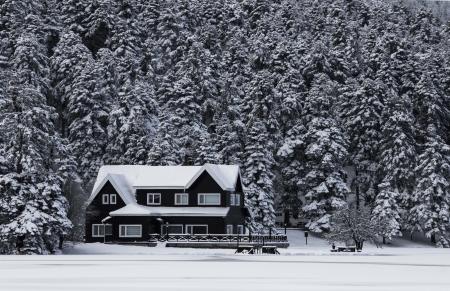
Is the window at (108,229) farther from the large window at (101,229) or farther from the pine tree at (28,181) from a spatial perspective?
the pine tree at (28,181)

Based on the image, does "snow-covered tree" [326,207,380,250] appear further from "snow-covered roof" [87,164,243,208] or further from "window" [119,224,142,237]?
"window" [119,224,142,237]

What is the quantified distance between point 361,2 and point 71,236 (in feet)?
343

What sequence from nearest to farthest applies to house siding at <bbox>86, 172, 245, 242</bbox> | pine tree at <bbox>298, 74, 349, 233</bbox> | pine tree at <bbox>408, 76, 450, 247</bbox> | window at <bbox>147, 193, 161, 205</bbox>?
house siding at <bbox>86, 172, 245, 242</bbox> → window at <bbox>147, 193, 161, 205</bbox> → pine tree at <bbox>408, 76, 450, 247</bbox> → pine tree at <bbox>298, 74, 349, 233</bbox>

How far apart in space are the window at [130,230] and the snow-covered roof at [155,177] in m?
2.53

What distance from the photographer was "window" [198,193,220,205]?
79.8 m

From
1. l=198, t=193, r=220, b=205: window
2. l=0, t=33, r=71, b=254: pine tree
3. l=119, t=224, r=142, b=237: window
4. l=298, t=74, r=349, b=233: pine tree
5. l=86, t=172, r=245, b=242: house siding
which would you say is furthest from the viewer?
l=298, t=74, r=349, b=233: pine tree

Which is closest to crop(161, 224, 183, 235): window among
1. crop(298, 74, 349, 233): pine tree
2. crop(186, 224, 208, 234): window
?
crop(186, 224, 208, 234): window

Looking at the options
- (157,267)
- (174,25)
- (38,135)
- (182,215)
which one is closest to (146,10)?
(174,25)

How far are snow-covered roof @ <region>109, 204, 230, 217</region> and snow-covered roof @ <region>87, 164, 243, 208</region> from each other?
1.31 m

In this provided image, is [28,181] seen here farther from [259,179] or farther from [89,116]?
[259,179]

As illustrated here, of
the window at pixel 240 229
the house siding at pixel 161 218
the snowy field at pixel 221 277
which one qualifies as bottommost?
the snowy field at pixel 221 277

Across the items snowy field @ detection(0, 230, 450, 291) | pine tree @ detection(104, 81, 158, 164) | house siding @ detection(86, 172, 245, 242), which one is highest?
pine tree @ detection(104, 81, 158, 164)

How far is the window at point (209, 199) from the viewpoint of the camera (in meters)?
79.8

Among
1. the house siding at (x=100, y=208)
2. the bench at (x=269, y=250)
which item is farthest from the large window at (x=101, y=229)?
the bench at (x=269, y=250)
